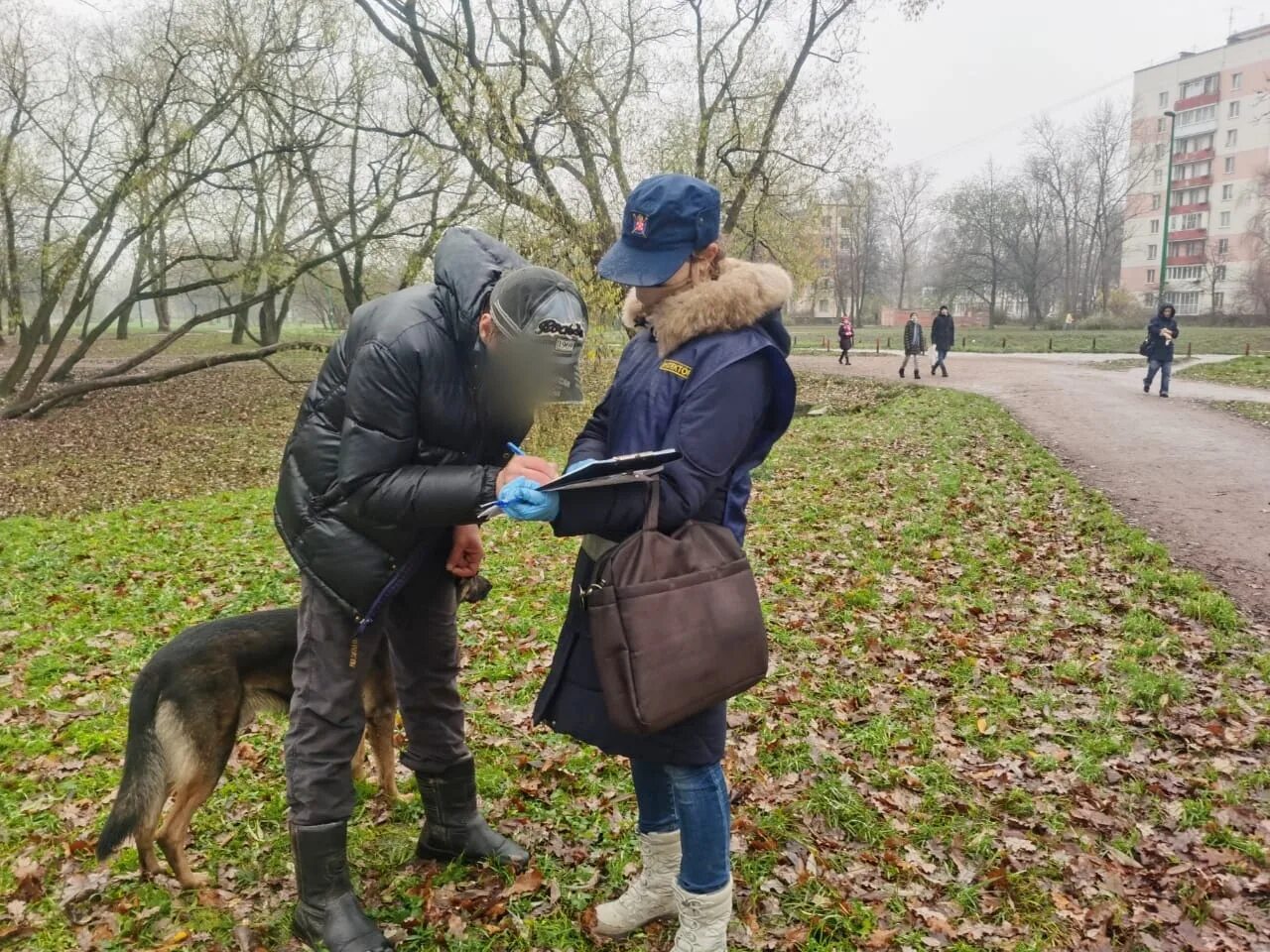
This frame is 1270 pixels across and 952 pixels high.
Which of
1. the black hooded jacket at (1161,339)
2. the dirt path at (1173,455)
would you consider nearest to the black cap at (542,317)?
the dirt path at (1173,455)

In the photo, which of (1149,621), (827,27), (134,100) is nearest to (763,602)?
(1149,621)

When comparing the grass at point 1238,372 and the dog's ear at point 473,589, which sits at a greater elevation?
the dog's ear at point 473,589

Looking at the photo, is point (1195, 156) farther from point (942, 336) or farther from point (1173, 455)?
point (1173, 455)

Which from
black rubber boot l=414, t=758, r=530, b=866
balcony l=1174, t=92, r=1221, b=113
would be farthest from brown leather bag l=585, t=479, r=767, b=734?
balcony l=1174, t=92, r=1221, b=113

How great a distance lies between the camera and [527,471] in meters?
2.50

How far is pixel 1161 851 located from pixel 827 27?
1903 centimetres

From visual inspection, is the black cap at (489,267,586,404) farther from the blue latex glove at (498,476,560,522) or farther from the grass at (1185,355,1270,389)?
the grass at (1185,355,1270,389)

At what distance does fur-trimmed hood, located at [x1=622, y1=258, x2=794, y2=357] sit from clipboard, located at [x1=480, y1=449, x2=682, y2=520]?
0.36 m

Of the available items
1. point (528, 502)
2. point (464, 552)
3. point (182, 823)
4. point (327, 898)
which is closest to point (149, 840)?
point (182, 823)

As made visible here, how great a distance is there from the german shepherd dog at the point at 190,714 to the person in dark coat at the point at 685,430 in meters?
0.90

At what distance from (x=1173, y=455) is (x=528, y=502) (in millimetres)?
11782

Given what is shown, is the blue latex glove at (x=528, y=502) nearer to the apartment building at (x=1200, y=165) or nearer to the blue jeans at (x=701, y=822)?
the blue jeans at (x=701, y=822)

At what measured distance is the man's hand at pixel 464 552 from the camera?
3.04 m

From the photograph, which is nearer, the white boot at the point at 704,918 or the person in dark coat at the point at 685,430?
the person in dark coat at the point at 685,430
